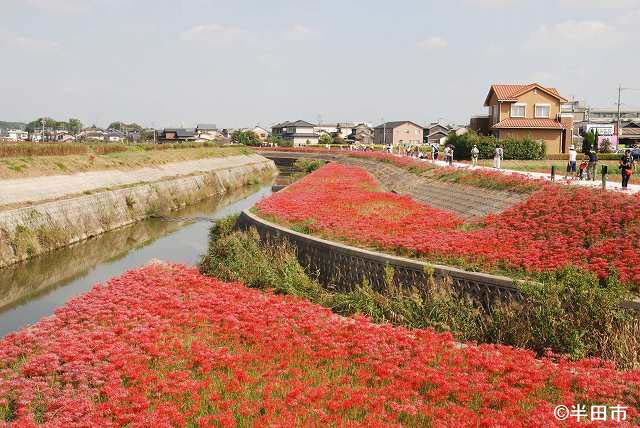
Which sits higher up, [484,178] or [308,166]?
[484,178]

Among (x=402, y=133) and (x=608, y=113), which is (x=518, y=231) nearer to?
(x=402, y=133)

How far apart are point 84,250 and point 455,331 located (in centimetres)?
2217

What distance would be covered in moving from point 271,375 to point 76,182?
31564mm

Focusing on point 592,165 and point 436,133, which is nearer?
point 592,165

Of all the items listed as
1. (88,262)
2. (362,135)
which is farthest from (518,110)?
(362,135)

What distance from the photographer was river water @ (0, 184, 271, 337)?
20000 millimetres

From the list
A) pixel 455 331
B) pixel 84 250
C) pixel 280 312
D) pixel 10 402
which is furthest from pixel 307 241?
pixel 84 250

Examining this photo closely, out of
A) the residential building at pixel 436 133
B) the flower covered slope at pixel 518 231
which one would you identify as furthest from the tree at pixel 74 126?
the flower covered slope at pixel 518 231

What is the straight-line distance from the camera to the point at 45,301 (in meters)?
20.5

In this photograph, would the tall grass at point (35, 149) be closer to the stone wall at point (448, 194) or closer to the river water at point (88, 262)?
the river water at point (88, 262)

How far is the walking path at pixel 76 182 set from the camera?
3050 cm

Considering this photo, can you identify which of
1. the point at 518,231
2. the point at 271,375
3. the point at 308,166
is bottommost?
the point at 271,375

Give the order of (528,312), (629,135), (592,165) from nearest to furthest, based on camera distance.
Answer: (528,312), (592,165), (629,135)

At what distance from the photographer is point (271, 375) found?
9820 mm
